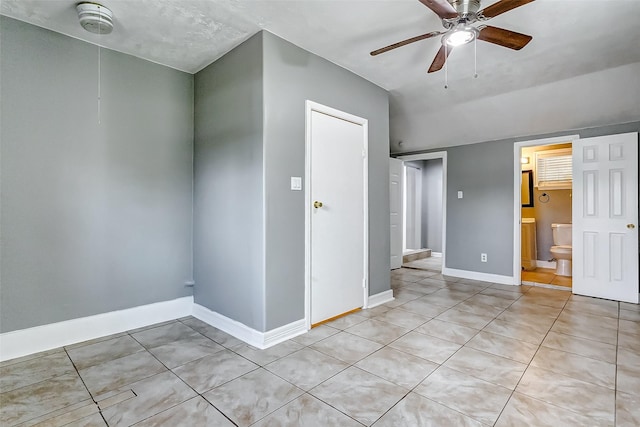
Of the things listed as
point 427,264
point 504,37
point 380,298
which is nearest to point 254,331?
point 380,298

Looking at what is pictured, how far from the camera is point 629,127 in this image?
3631 millimetres

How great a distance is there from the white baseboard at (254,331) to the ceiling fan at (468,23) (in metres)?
2.29

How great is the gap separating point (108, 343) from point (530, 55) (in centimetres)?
444

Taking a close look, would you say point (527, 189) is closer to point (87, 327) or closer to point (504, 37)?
point (504, 37)

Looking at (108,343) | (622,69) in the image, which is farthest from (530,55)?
(108,343)

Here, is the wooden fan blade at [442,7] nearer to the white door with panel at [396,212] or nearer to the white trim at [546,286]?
the white door with panel at [396,212]

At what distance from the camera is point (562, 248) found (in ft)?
16.3

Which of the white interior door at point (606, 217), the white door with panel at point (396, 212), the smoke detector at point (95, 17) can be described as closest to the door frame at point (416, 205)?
the white door with panel at point (396, 212)

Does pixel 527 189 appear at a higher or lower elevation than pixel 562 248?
higher

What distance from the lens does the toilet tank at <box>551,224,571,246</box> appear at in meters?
5.16

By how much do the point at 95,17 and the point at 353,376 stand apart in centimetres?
298

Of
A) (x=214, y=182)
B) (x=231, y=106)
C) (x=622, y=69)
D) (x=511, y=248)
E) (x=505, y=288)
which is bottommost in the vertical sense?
(x=505, y=288)

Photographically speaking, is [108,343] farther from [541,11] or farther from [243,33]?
[541,11]

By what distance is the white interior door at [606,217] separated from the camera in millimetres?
3578
